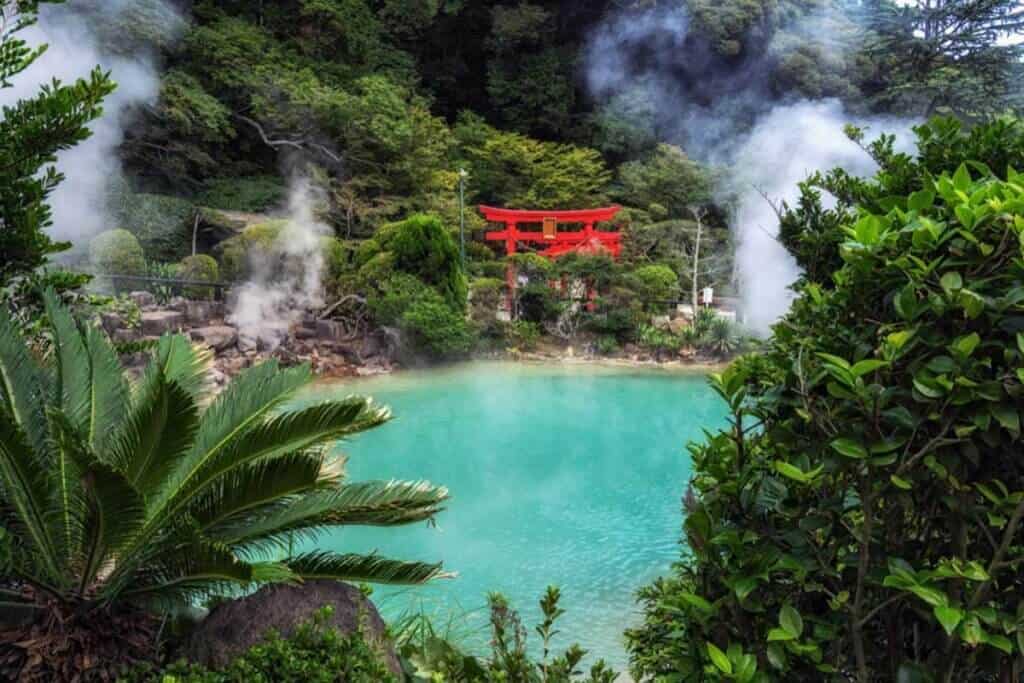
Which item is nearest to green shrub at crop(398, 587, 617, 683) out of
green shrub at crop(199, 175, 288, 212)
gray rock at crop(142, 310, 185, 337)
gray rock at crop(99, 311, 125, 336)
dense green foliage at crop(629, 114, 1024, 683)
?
dense green foliage at crop(629, 114, 1024, 683)

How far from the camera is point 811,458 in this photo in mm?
1287

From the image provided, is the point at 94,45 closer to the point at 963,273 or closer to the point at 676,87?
the point at 676,87

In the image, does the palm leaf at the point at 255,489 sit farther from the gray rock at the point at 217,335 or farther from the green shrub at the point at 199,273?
A: the green shrub at the point at 199,273

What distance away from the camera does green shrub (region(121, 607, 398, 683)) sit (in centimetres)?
229

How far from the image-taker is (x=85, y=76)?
12.0 m

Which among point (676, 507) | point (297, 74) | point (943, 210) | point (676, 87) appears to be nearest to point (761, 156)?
point (676, 87)

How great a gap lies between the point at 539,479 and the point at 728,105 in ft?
44.6

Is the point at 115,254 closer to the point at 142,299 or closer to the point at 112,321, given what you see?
the point at 142,299

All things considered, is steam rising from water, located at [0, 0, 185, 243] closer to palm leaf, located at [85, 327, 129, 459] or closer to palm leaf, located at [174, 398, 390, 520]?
palm leaf, located at [85, 327, 129, 459]

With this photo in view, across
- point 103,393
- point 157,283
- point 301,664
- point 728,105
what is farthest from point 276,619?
point 728,105

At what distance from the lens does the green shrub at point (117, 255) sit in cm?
1214

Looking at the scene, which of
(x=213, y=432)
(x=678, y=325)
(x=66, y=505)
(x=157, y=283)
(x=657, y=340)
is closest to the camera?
(x=66, y=505)

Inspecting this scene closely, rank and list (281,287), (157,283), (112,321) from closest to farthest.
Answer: (112,321) → (157,283) → (281,287)

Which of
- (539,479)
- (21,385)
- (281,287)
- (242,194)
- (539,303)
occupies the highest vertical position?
(242,194)
